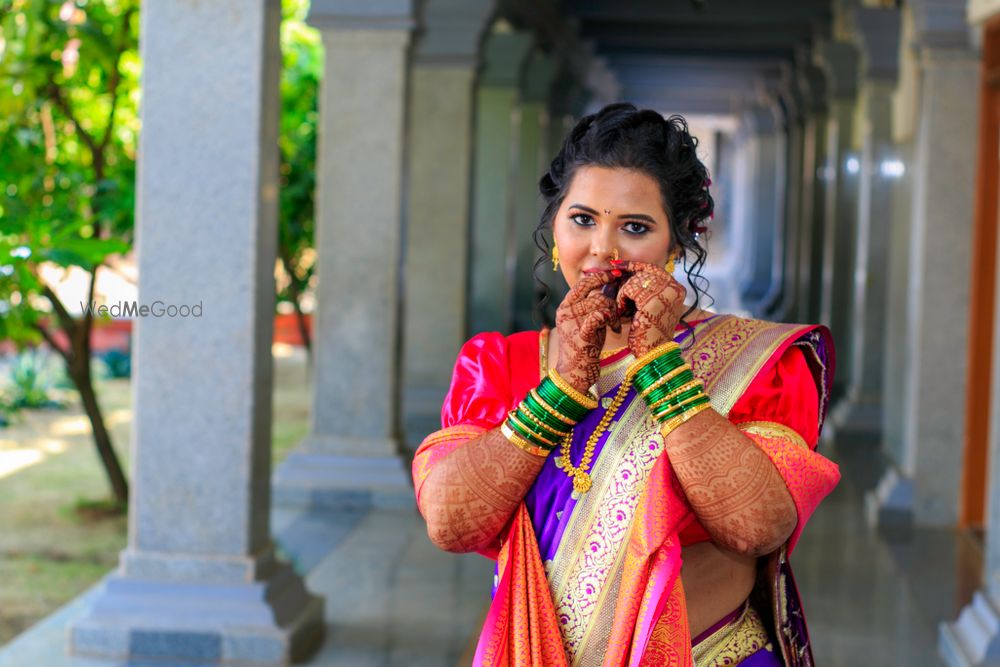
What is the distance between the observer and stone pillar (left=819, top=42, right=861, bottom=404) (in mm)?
10953

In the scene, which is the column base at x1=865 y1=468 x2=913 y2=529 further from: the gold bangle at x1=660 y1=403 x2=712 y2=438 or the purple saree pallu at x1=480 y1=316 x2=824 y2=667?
the gold bangle at x1=660 y1=403 x2=712 y2=438

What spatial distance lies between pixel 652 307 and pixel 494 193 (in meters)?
9.78

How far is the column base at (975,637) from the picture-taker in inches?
160

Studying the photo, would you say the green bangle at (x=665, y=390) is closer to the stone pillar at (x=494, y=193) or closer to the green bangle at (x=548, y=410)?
the green bangle at (x=548, y=410)

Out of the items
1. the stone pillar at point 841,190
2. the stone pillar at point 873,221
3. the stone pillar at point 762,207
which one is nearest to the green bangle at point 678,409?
the stone pillar at point 873,221

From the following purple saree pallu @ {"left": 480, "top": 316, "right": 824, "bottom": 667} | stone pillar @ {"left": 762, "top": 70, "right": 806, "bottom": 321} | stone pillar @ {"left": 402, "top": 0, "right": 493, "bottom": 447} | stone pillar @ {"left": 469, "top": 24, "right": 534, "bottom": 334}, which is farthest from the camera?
stone pillar @ {"left": 762, "top": 70, "right": 806, "bottom": 321}

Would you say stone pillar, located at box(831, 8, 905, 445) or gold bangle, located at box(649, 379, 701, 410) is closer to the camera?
gold bangle, located at box(649, 379, 701, 410)

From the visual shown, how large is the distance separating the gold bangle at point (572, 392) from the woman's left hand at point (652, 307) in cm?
9

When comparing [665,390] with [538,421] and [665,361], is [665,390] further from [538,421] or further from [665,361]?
[538,421]

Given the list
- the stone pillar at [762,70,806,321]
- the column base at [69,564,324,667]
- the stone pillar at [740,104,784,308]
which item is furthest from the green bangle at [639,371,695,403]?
the stone pillar at [740,104,784,308]

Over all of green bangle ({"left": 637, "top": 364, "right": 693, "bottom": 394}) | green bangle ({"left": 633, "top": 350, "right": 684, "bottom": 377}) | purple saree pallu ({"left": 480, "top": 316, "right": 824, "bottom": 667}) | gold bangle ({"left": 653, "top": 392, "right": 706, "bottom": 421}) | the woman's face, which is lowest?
purple saree pallu ({"left": 480, "top": 316, "right": 824, "bottom": 667})

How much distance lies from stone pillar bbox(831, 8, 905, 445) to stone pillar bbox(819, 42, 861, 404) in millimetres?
1227

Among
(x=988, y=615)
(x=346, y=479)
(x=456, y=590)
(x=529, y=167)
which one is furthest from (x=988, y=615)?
(x=529, y=167)

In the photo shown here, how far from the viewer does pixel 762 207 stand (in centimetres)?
2256
